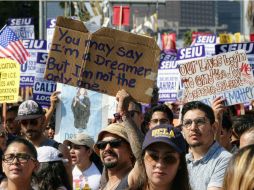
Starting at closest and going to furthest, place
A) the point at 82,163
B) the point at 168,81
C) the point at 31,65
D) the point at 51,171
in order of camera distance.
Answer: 1. the point at 51,171
2. the point at 82,163
3. the point at 31,65
4. the point at 168,81

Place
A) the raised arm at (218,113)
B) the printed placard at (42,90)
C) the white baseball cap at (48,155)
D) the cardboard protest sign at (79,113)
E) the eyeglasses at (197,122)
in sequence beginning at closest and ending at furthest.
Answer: the white baseball cap at (48,155) → the eyeglasses at (197,122) → the raised arm at (218,113) → the cardboard protest sign at (79,113) → the printed placard at (42,90)

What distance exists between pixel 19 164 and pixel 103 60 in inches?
99.7

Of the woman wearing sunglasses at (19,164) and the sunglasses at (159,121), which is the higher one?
the sunglasses at (159,121)

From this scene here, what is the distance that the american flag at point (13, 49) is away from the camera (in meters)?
13.4

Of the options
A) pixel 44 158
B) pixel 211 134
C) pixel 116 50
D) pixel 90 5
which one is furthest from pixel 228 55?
pixel 90 5

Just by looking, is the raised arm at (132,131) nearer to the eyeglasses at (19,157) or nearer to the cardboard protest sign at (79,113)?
the eyeglasses at (19,157)

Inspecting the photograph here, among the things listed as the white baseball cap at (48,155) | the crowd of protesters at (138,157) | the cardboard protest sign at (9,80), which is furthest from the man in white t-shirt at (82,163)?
the cardboard protest sign at (9,80)

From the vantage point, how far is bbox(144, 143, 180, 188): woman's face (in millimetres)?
5238

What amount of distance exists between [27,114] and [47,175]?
8.63 ft

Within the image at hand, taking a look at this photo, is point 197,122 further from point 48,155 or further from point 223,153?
point 48,155

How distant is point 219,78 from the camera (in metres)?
10.1

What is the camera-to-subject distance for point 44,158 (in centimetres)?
680

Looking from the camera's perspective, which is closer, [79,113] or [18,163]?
[18,163]

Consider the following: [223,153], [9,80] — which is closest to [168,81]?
[9,80]
